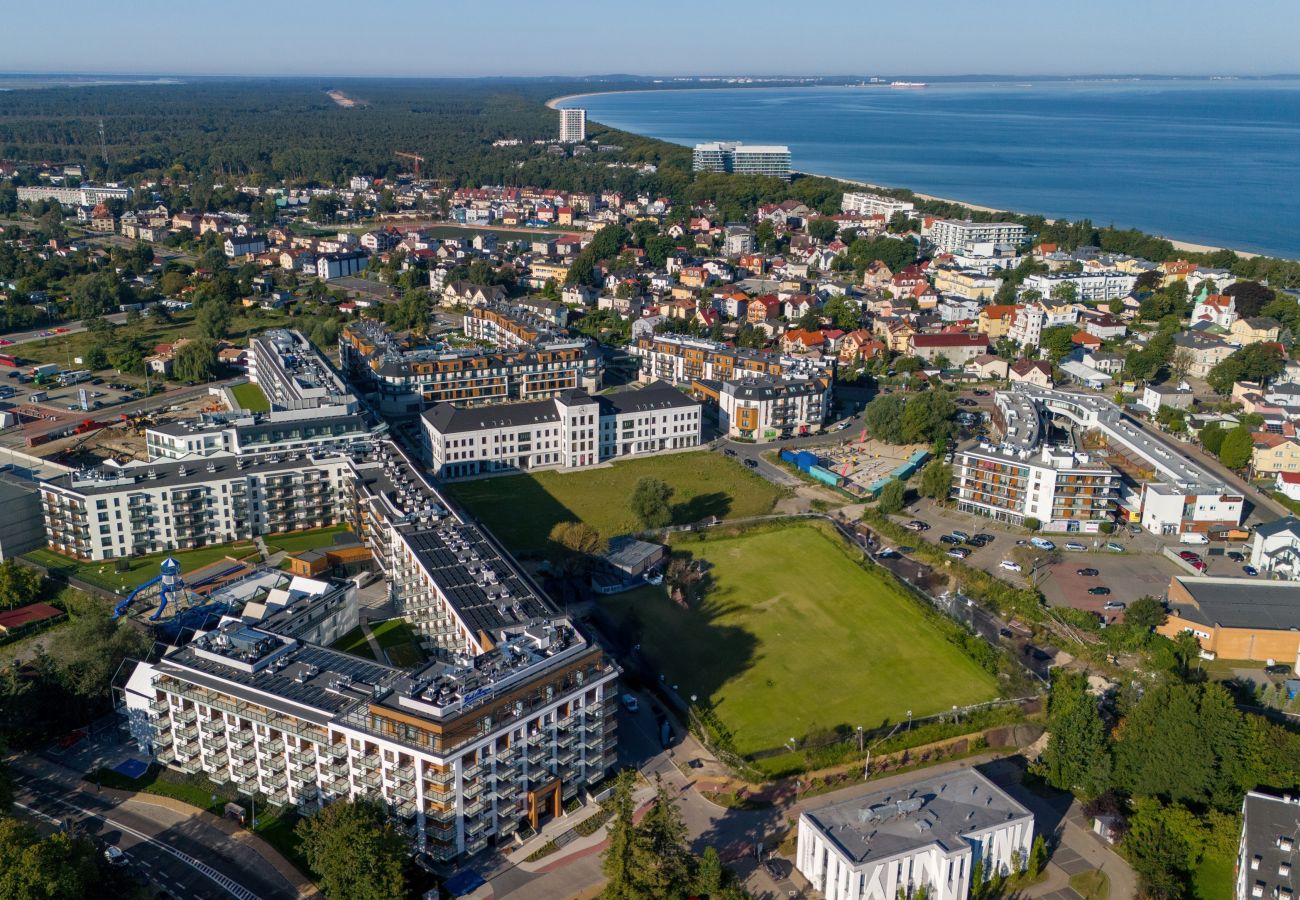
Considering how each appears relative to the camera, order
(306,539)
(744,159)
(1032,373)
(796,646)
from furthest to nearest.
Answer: (744,159) → (1032,373) → (306,539) → (796,646)

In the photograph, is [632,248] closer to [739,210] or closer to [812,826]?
[739,210]

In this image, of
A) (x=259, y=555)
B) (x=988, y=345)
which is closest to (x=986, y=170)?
(x=988, y=345)

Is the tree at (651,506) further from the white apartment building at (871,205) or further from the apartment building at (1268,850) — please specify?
the white apartment building at (871,205)

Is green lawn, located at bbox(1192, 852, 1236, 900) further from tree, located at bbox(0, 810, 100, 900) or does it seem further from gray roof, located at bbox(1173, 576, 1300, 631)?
tree, located at bbox(0, 810, 100, 900)

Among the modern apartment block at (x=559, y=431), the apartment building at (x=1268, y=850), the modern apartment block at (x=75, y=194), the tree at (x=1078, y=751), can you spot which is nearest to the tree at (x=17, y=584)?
the modern apartment block at (x=559, y=431)

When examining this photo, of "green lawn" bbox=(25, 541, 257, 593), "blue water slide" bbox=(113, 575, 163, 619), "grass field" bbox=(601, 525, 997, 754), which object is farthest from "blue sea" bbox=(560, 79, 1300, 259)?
"blue water slide" bbox=(113, 575, 163, 619)

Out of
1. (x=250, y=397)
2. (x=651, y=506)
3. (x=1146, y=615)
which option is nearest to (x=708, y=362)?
(x=651, y=506)

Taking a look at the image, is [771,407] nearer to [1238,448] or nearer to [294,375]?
[1238,448]
